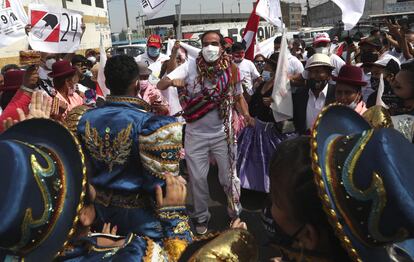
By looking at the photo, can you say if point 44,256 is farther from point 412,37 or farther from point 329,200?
point 412,37

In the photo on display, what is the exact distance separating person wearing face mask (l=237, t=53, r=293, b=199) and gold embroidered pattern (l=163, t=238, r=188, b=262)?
Result: 2870mm

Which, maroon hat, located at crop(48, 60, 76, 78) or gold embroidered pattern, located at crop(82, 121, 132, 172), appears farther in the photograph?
maroon hat, located at crop(48, 60, 76, 78)

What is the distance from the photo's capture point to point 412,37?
7.32 m

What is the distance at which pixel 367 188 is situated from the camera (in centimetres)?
100

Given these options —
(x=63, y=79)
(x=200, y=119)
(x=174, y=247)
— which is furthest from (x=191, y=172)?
(x=174, y=247)


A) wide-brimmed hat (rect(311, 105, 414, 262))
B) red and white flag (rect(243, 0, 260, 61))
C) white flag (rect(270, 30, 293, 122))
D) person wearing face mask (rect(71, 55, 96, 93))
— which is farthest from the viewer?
red and white flag (rect(243, 0, 260, 61))

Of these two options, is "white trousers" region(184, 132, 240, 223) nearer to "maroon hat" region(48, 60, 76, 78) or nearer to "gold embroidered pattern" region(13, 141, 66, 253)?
"maroon hat" region(48, 60, 76, 78)

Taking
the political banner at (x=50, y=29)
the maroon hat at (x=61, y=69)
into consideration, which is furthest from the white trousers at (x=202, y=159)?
the political banner at (x=50, y=29)

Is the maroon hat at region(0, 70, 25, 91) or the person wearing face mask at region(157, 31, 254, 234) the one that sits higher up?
the maroon hat at region(0, 70, 25, 91)

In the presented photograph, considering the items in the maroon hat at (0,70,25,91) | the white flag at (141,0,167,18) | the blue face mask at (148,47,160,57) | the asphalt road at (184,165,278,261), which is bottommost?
the asphalt road at (184,165,278,261)

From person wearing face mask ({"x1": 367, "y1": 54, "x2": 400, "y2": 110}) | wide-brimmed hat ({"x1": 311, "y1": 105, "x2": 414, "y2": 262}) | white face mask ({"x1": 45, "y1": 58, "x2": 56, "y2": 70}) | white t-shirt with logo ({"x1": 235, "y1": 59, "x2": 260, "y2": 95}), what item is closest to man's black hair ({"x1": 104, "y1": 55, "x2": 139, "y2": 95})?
wide-brimmed hat ({"x1": 311, "y1": 105, "x2": 414, "y2": 262})

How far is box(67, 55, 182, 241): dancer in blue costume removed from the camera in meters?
2.08

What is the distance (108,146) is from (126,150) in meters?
0.10

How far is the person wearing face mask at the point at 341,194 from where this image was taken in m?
0.98
